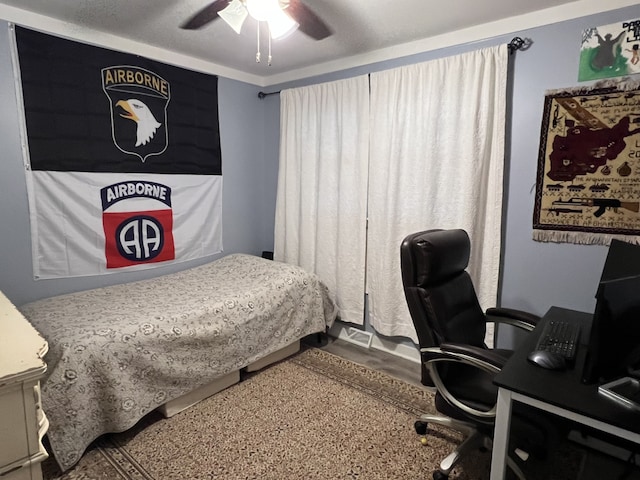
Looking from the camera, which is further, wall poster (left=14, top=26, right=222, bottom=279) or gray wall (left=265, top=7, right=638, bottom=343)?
wall poster (left=14, top=26, right=222, bottom=279)

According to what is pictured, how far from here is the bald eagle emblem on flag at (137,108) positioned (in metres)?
→ 2.63

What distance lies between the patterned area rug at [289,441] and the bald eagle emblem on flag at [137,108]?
1.93m

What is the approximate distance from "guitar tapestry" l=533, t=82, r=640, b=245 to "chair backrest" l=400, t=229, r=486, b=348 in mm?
812

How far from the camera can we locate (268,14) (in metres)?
1.74

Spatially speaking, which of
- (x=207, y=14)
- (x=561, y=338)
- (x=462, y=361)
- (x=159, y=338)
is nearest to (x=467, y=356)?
(x=462, y=361)

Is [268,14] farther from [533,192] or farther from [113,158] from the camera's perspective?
[533,192]

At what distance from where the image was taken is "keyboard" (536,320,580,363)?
142 cm

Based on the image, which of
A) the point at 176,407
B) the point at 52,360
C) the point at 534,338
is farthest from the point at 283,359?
the point at 534,338

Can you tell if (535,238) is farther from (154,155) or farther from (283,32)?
(154,155)

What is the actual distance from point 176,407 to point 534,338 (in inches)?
77.5

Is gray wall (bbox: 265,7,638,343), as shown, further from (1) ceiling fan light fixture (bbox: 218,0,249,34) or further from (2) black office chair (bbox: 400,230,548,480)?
(1) ceiling fan light fixture (bbox: 218,0,249,34)

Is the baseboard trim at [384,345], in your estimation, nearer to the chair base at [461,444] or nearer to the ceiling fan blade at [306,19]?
the chair base at [461,444]

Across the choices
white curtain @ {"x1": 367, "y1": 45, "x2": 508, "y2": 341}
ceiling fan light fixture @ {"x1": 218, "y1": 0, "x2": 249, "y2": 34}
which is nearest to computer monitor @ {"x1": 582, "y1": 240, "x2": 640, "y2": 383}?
white curtain @ {"x1": 367, "y1": 45, "x2": 508, "y2": 341}

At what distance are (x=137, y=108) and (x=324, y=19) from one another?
1540 millimetres
